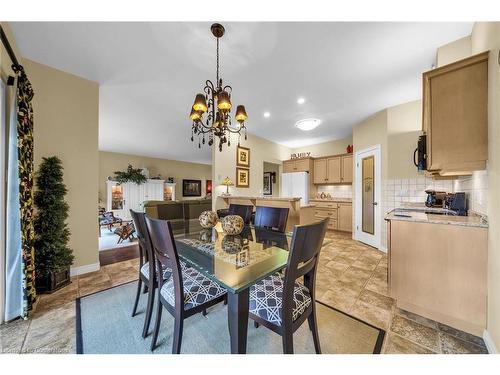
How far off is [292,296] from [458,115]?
6.16ft

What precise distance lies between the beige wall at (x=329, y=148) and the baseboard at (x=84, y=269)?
5.75m

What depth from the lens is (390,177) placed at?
11.0 ft

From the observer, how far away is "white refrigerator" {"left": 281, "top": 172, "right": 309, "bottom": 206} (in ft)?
18.0

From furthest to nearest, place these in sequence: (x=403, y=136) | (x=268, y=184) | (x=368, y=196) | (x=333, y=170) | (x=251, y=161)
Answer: (x=268, y=184) → (x=333, y=170) → (x=251, y=161) → (x=368, y=196) → (x=403, y=136)

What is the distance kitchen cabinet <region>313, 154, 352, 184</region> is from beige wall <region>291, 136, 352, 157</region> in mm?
381

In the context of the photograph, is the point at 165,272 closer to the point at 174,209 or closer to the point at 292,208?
the point at 292,208

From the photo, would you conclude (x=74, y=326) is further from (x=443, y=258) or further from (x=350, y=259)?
(x=350, y=259)

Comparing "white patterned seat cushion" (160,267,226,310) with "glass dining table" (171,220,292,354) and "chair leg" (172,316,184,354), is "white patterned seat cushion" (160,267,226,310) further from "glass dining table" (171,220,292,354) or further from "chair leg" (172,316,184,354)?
"glass dining table" (171,220,292,354)

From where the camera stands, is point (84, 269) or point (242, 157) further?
point (242, 157)

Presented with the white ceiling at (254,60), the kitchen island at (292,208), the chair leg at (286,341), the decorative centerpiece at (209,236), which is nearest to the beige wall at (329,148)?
the white ceiling at (254,60)

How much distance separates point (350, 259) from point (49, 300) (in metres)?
3.77

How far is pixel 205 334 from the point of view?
144 centimetres

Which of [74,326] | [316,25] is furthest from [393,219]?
[74,326]

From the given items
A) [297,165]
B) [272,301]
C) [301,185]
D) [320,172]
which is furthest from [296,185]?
[272,301]
